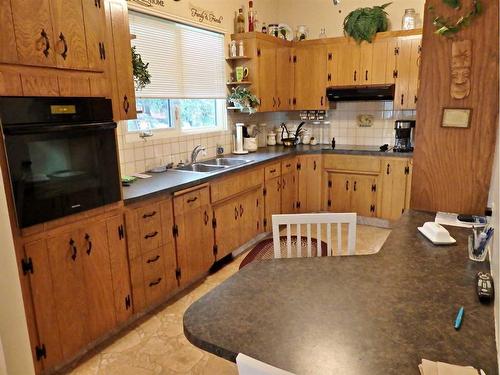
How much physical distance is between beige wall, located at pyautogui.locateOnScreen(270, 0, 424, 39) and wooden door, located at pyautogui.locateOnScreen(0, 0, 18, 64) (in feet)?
11.8

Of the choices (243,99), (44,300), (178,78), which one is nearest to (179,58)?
(178,78)

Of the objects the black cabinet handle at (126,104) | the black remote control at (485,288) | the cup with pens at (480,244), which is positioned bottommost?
the black remote control at (485,288)

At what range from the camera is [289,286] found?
4.39ft

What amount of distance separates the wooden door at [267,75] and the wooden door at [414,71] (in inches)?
59.4

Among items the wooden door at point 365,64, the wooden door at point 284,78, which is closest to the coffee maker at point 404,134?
the wooden door at point 365,64

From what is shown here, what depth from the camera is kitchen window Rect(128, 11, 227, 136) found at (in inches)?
125

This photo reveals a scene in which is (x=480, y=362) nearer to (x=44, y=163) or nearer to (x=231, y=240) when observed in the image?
(x=44, y=163)

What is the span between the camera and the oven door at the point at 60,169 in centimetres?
175

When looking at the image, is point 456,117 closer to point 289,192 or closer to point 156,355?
point 156,355

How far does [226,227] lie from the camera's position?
3373 mm

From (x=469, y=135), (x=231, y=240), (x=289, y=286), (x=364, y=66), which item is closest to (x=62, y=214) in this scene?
(x=289, y=286)

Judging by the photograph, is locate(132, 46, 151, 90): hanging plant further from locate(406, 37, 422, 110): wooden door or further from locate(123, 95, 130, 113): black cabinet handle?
locate(406, 37, 422, 110): wooden door

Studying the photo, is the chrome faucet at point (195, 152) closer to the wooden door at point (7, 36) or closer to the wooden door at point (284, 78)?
the wooden door at point (284, 78)

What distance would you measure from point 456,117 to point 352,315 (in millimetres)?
1265
